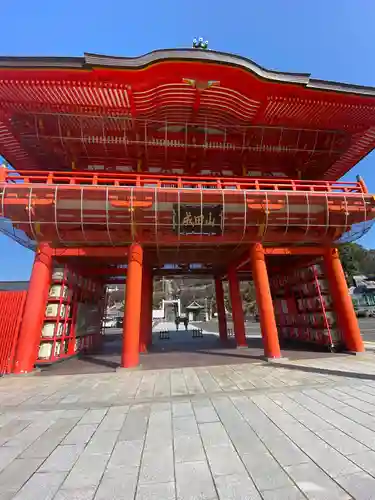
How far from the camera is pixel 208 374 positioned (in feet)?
24.5

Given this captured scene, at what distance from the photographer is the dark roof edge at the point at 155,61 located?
26.0 feet

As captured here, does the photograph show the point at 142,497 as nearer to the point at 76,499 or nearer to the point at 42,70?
the point at 76,499

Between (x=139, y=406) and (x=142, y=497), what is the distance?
9.07ft

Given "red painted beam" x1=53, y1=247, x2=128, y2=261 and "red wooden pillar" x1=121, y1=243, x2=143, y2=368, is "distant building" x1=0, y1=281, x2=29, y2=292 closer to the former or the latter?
"red painted beam" x1=53, y1=247, x2=128, y2=261

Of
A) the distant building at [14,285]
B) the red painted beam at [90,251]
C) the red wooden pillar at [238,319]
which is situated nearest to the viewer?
the red painted beam at [90,251]

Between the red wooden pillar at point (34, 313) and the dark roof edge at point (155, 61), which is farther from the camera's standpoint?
the red wooden pillar at point (34, 313)

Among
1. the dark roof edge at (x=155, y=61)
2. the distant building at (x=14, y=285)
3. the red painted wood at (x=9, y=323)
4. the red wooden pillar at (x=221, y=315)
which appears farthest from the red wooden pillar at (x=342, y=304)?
the distant building at (x=14, y=285)

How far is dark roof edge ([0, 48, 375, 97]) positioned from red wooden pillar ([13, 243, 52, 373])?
247 inches

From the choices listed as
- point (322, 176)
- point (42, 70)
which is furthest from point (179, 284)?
point (42, 70)

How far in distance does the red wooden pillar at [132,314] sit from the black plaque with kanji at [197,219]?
2.07m

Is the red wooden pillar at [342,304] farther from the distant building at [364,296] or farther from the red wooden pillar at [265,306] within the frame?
the distant building at [364,296]

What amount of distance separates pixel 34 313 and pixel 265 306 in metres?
8.67

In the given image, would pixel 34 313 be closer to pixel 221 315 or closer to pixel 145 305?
pixel 145 305

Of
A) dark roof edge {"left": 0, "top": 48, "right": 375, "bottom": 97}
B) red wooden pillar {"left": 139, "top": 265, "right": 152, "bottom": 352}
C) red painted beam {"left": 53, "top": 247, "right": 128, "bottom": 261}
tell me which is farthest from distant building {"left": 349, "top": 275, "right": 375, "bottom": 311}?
red painted beam {"left": 53, "top": 247, "right": 128, "bottom": 261}
